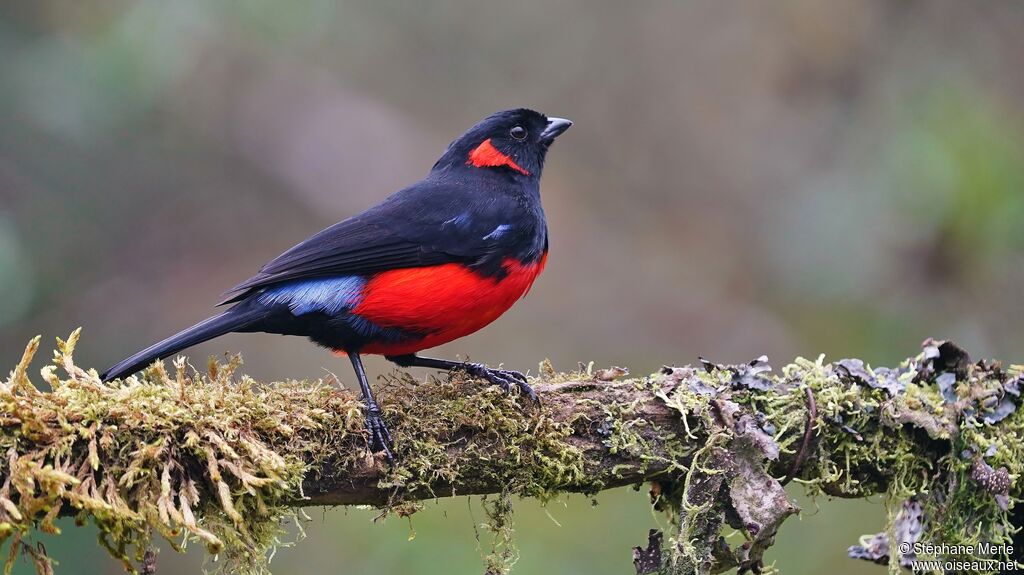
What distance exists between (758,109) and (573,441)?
5299 mm

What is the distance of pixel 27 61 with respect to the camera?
5457 millimetres

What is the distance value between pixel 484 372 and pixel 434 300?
0.36 meters

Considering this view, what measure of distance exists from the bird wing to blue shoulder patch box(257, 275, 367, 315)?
3 centimetres

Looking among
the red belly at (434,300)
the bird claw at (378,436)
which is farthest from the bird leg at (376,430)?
the red belly at (434,300)

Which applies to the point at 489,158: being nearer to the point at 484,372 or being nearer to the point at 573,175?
the point at 484,372

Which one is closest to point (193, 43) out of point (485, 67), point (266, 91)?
point (266, 91)

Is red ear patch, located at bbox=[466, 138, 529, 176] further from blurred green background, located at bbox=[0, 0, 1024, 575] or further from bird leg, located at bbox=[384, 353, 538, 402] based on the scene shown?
blurred green background, located at bbox=[0, 0, 1024, 575]

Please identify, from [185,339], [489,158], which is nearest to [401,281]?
[185,339]

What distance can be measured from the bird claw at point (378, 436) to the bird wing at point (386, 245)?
0.89 m

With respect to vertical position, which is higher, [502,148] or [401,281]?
[502,148]

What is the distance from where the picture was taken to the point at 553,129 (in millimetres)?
5344

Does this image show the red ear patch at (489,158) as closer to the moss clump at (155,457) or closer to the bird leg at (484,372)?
the bird leg at (484,372)

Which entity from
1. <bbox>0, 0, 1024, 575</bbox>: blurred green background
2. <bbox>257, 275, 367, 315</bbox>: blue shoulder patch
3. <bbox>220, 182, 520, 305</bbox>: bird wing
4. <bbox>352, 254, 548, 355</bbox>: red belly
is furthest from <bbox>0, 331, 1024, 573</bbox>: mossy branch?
<bbox>0, 0, 1024, 575</bbox>: blurred green background

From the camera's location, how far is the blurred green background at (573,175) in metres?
5.57
